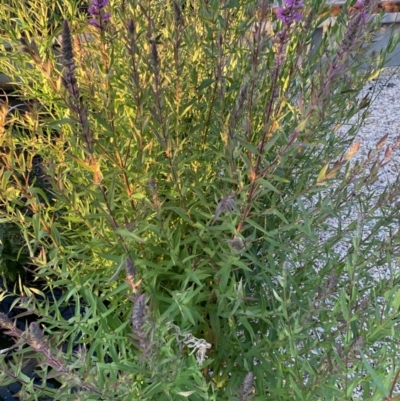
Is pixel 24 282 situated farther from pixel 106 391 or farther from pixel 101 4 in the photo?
pixel 101 4

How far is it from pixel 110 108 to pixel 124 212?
0.26 metres

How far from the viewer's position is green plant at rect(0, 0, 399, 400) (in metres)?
0.91

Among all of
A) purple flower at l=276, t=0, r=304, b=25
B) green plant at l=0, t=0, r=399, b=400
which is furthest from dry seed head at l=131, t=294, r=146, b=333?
purple flower at l=276, t=0, r=304, b=25

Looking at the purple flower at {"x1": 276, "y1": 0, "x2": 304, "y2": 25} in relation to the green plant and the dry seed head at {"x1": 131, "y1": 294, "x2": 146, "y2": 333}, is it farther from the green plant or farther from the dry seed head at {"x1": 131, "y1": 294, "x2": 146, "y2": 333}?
the dry seed head at {"x1": 131, "y1": 294, "x2": 146, "y2": 333}

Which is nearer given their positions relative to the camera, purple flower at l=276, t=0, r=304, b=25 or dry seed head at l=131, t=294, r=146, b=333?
dry seed head at l=131, t=294, r=146, b=333

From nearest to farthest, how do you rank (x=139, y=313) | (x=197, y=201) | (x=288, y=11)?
(x=139, y=313) → (x=288, y=11) → (x=197, y=201)

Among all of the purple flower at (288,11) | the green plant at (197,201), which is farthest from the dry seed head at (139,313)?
the purple flower at (288,11)

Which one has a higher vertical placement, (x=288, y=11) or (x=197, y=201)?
(x=288, y=11)

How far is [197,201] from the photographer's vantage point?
3.92 ft

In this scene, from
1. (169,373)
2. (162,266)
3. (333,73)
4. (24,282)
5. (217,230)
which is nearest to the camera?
(333,73)

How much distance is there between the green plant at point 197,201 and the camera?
0.91m

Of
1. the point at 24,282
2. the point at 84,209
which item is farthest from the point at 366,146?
the point at 84,209

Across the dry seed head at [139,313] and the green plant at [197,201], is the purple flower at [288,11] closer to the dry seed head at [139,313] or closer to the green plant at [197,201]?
the green plant at [197,201]

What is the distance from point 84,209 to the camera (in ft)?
4.09
